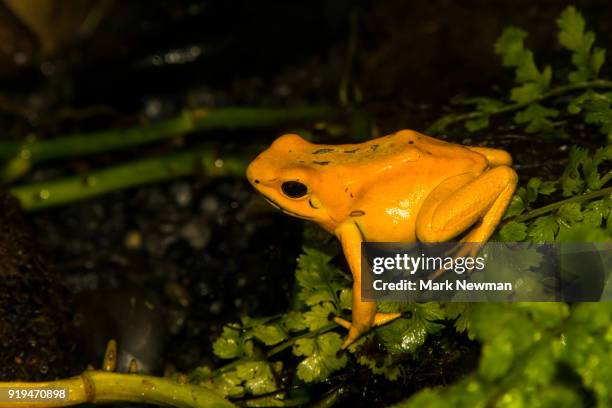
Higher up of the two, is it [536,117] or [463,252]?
[536,117]

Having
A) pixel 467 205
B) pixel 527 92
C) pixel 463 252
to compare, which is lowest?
pixel 463 252

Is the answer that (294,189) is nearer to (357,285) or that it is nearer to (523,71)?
(357,285)

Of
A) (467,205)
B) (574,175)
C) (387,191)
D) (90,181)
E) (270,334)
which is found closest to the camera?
(467,205)

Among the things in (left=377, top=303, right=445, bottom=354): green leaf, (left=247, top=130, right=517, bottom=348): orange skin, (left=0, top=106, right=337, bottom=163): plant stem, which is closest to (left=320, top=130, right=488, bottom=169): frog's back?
(left=247, top=130, right=517, bottom=348): orange skin

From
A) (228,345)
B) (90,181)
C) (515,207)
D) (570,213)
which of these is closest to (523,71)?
(515,207)

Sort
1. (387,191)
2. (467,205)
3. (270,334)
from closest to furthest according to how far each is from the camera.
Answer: (467,205)
(387,191)
(270,334)

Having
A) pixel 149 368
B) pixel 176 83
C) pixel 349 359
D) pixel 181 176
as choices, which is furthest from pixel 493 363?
pixel 176 83

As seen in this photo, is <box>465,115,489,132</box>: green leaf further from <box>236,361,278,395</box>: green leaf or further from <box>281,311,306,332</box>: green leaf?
<box>236,361,278,395</box>: green leaf
